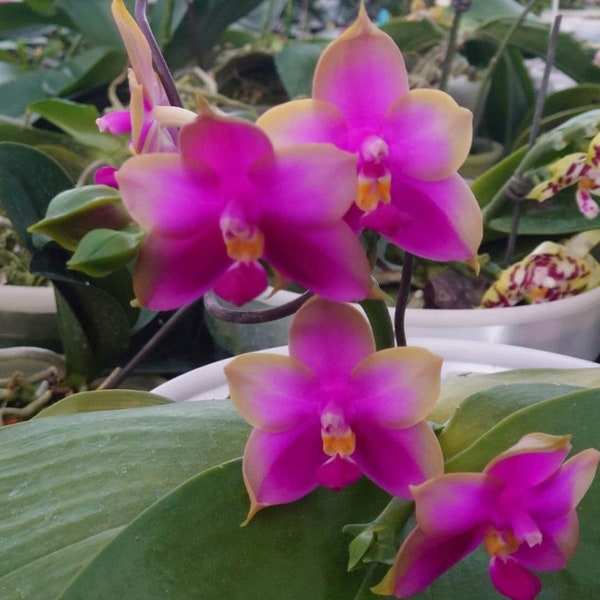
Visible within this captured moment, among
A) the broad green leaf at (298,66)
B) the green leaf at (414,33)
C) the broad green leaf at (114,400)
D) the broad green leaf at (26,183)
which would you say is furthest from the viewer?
the green leaf at (414,33)

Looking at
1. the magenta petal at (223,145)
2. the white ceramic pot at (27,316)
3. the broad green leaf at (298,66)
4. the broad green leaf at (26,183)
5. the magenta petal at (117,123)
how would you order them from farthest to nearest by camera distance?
the broad green leaf at (298,66) → the white ceramic pot at (27,316) → the broad green leaf at (26,183) → the magenta petal at (117,123) → the magenta petal at (223,145)

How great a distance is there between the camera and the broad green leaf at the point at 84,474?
0.27 metres

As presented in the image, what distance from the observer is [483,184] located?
2.42 feet

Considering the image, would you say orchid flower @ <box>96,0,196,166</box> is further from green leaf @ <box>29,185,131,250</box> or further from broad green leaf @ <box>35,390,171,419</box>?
broad green leaf @ <box>35,390,171,419</box>

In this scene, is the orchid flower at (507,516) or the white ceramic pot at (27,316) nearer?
the orchid flower at (507,516)

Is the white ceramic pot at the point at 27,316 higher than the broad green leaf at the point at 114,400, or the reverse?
the broad green leaf at the point at 114,400

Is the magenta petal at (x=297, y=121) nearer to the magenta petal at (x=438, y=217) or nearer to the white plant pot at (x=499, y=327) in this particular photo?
the magenta petal at (x=438, y=217)

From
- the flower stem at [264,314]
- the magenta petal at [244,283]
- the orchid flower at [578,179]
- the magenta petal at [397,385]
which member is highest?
the magenta petal at [244,283]

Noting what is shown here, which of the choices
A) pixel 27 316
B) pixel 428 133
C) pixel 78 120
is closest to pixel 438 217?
pixel 428 133

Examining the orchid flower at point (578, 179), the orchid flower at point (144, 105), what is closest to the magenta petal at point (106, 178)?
the orchid flower at point (144, 105)

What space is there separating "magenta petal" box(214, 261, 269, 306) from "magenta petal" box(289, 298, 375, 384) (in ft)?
0.12

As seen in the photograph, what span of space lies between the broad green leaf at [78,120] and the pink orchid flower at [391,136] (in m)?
0.63

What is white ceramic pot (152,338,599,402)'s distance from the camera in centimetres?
49

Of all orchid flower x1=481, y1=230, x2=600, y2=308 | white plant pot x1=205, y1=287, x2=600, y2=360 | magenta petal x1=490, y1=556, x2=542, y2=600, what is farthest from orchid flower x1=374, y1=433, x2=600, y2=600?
orchid flower x1=481, y1=230, x2=600, y2=308
